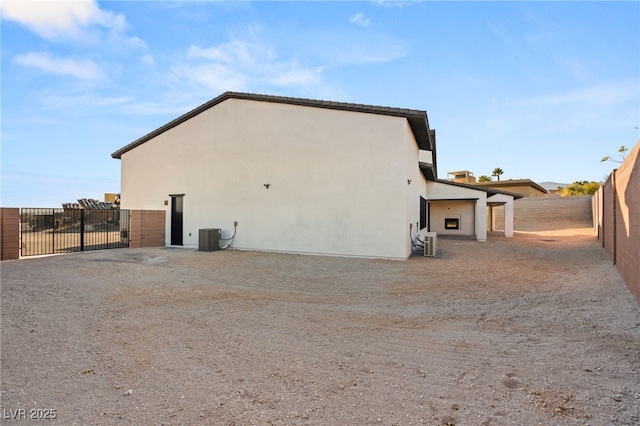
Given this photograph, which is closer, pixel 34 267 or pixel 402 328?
pixel 402 328

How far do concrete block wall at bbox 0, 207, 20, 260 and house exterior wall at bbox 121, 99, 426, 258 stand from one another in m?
5.78

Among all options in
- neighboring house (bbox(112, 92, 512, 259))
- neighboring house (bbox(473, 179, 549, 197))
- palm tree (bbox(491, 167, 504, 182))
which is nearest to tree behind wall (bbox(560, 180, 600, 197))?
neighboring house (bbox(473, 179, 549, 197))

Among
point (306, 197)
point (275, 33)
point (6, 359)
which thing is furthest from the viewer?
point (306, 197)

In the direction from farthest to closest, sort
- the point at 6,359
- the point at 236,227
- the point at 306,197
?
the point at 236,227 < the point at 306,197 < the point at 6,359

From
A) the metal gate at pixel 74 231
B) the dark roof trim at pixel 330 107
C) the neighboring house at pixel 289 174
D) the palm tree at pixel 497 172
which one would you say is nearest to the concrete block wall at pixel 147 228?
the neighboring house at pixel 289 174

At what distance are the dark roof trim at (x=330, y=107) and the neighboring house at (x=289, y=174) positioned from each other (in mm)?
40

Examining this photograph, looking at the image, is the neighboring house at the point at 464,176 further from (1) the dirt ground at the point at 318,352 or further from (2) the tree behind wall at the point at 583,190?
(1) the dirt ground at the point at 318,352

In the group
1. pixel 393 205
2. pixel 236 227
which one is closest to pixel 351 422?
pixel 393 205

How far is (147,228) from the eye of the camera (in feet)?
49.5

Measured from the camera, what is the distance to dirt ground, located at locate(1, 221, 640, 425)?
8.48 feet

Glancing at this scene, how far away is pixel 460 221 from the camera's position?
23281mm

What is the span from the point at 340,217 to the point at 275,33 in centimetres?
643

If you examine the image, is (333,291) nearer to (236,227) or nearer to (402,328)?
(402,328)

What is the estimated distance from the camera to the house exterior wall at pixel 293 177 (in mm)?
11617
